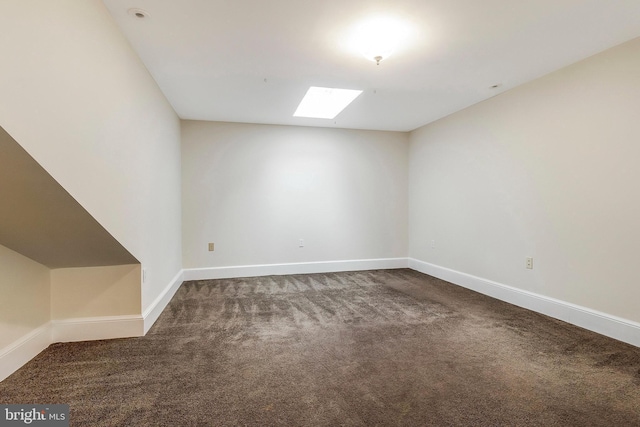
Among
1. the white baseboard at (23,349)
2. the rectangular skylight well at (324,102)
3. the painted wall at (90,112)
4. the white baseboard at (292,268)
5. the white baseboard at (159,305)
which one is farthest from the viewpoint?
the white baseboard at (292,268)

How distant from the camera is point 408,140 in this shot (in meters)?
5.34

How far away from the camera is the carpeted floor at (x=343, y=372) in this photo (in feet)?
5.19

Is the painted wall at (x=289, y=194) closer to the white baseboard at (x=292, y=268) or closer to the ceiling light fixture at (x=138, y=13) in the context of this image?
the white baseboard at (x=292, y=268)

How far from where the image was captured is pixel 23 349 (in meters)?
2.06

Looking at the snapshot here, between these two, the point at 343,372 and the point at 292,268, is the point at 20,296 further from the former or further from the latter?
the point at 292,268

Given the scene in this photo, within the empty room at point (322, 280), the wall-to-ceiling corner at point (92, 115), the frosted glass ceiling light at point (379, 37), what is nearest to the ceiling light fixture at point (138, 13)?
the empty room at point (322, 280)

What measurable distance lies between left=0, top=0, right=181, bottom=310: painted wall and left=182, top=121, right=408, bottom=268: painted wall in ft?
4.10

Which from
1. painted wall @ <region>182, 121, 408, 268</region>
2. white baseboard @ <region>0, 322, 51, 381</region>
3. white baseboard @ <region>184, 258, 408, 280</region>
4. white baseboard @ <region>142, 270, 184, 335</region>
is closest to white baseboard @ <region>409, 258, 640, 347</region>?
white baseboard @ <region>184, 258, 408, 280</region>

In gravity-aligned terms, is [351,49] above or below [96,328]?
above

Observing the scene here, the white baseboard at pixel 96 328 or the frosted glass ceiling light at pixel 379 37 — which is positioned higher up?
the frosted glass ceiling light at pixel 379 37

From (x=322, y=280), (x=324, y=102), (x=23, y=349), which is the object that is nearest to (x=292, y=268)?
(x=322, y=280)

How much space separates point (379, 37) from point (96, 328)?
118 inches

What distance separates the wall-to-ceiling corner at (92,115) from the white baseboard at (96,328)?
9cm

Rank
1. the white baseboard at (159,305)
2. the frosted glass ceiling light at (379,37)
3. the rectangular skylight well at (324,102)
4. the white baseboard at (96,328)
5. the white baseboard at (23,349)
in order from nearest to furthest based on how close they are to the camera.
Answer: the white baseboard at (23,349)
the frosted glass ceiling light at (379,37)
the white baseboard at (96,328)
the white baseboard at (159,305)
the rectangular skylight well at (324,102)
